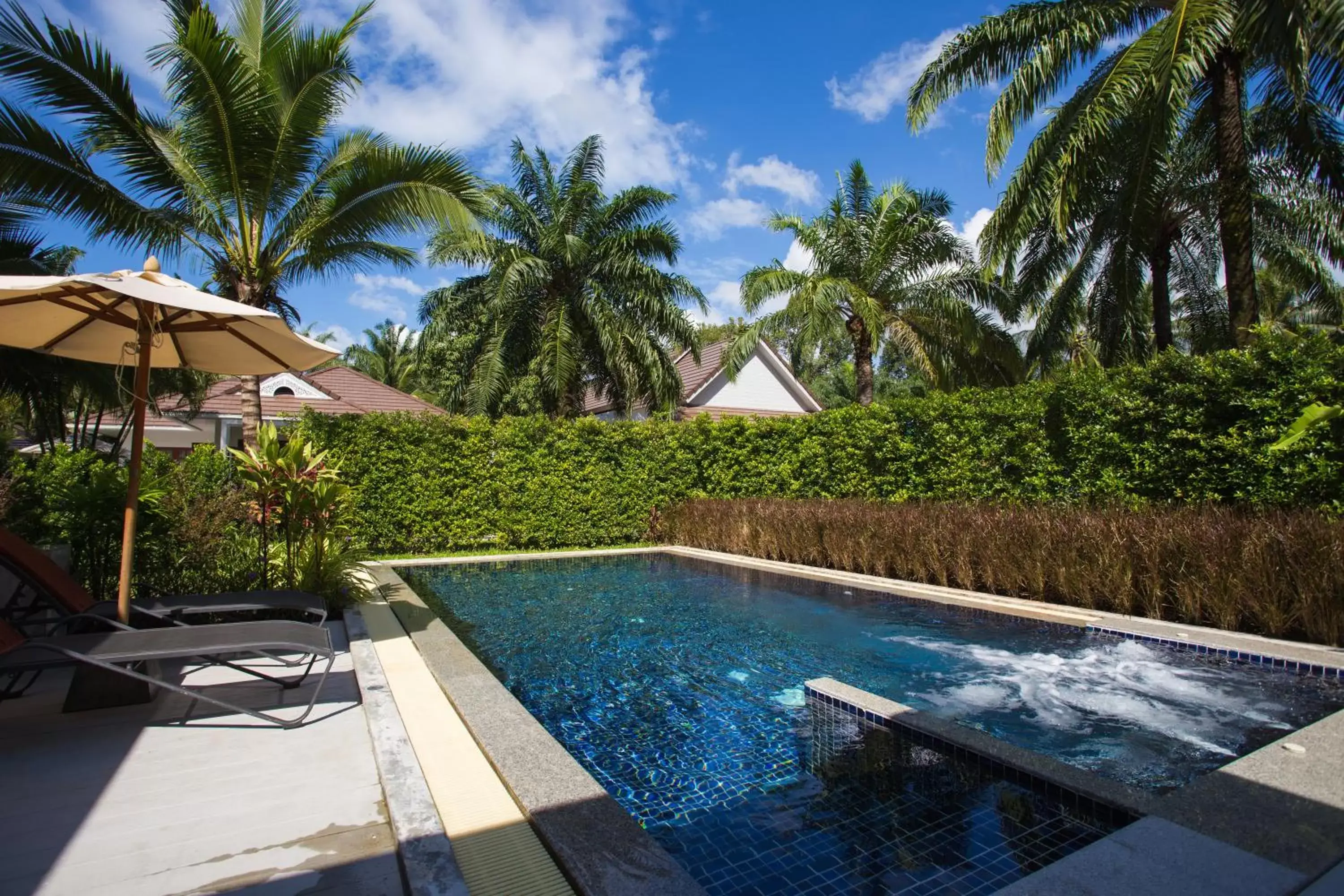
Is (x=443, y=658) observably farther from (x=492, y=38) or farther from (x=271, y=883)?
(x=492, y=38)

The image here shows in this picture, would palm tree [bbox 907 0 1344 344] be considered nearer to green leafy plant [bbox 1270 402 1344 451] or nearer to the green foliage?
green leafy plant [bbox 1270 402 1344 451]

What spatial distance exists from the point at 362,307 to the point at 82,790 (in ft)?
82.4

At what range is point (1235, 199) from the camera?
33.0ft

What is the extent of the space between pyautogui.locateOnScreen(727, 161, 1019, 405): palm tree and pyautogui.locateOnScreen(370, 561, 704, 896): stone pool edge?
49.2ft

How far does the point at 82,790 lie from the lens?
336 centimetres

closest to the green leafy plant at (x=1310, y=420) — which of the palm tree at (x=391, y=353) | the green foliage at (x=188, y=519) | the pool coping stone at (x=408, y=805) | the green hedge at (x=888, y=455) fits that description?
the pool coping stone at (x=408, y=805)

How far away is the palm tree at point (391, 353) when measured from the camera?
4672 cm

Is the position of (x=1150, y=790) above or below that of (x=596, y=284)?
below

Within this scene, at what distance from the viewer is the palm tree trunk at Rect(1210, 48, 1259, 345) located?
396 inches

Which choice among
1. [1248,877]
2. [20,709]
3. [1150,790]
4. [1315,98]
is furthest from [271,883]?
[1315,98]

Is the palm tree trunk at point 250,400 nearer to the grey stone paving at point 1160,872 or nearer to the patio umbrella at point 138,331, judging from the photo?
the patio umbrella at point 138,331

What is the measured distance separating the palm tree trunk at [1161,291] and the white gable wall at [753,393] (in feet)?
50.7

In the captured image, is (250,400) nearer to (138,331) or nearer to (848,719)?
(138,331)

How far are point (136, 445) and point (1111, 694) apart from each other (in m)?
7.68
